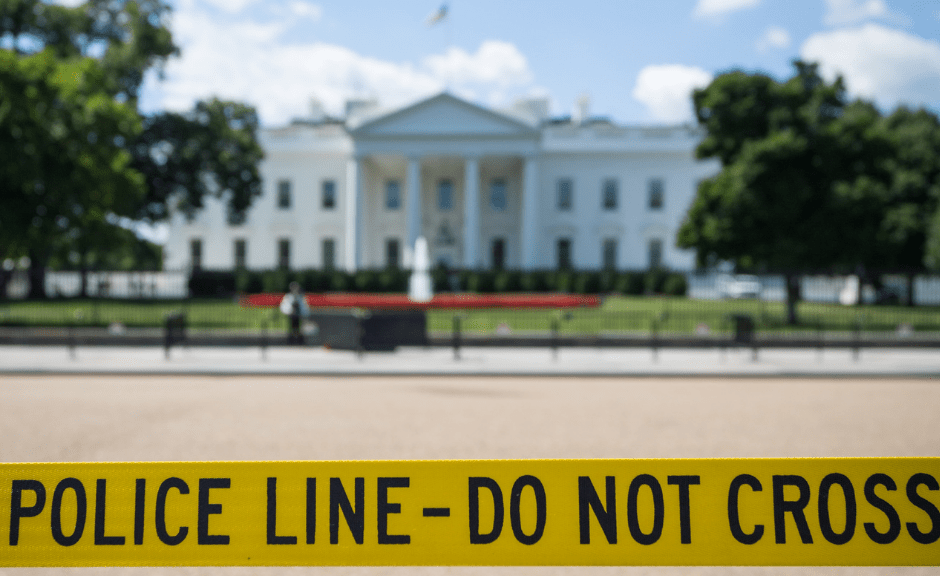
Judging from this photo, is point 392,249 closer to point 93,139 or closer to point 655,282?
point 655,282

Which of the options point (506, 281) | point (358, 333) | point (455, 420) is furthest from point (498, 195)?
point (455, 420)

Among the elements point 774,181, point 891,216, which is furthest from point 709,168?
point 774,181

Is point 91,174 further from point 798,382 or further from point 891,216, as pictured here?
point 891,216

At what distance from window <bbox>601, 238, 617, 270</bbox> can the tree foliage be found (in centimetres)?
3368

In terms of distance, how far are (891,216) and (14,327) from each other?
36.9 metres

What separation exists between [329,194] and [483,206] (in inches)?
503

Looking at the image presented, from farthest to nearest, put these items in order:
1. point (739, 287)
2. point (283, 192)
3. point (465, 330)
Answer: point (283, 192)
point (739, 287)
point (465, 330)

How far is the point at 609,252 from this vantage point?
55.2 m

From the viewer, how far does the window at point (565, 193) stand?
54.9 m

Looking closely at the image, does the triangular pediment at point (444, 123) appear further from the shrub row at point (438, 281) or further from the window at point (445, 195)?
the shrub row at point (438, 281)

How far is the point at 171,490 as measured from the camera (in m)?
2.24

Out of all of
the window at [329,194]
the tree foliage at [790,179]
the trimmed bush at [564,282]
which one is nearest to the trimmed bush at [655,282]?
the trimmed bush at [564,282]

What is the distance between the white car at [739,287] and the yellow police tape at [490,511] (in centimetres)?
3995

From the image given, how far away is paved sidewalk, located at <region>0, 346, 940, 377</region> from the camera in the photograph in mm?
12727
